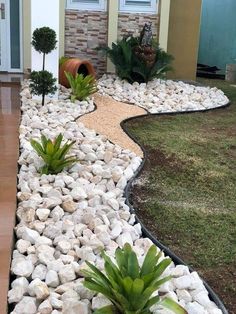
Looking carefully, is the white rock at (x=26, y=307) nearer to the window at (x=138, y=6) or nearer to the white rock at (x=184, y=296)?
the white rock at (x=184, y=296)

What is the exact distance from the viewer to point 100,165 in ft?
13.2

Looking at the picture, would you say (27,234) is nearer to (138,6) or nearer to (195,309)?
(195,309)

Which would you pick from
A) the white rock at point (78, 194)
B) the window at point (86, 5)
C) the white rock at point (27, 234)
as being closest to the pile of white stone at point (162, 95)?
the window at point (86, 5)

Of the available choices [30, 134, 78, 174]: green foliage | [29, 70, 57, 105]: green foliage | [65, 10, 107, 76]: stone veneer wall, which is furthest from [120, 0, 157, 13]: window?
[30, 134, 78, 174]: green foliage

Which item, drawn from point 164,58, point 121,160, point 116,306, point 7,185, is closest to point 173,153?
point 121,160

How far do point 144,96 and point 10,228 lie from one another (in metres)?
5.18

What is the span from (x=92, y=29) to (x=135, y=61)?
135 cm

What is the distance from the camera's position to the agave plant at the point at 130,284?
1.95m

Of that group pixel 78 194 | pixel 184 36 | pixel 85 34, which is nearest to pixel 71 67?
pixel 85 34

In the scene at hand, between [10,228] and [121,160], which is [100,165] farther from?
[10,228]

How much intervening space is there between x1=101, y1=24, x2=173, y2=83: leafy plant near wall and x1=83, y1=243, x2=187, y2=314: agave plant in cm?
634

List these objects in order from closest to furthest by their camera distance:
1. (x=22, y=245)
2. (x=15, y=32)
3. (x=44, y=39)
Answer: (x=22, y=245)
(x=44, y=39)
(x=15, y=32)

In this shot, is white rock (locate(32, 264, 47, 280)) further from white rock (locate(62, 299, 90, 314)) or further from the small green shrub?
the small green shrub

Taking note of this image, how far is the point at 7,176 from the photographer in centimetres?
353
